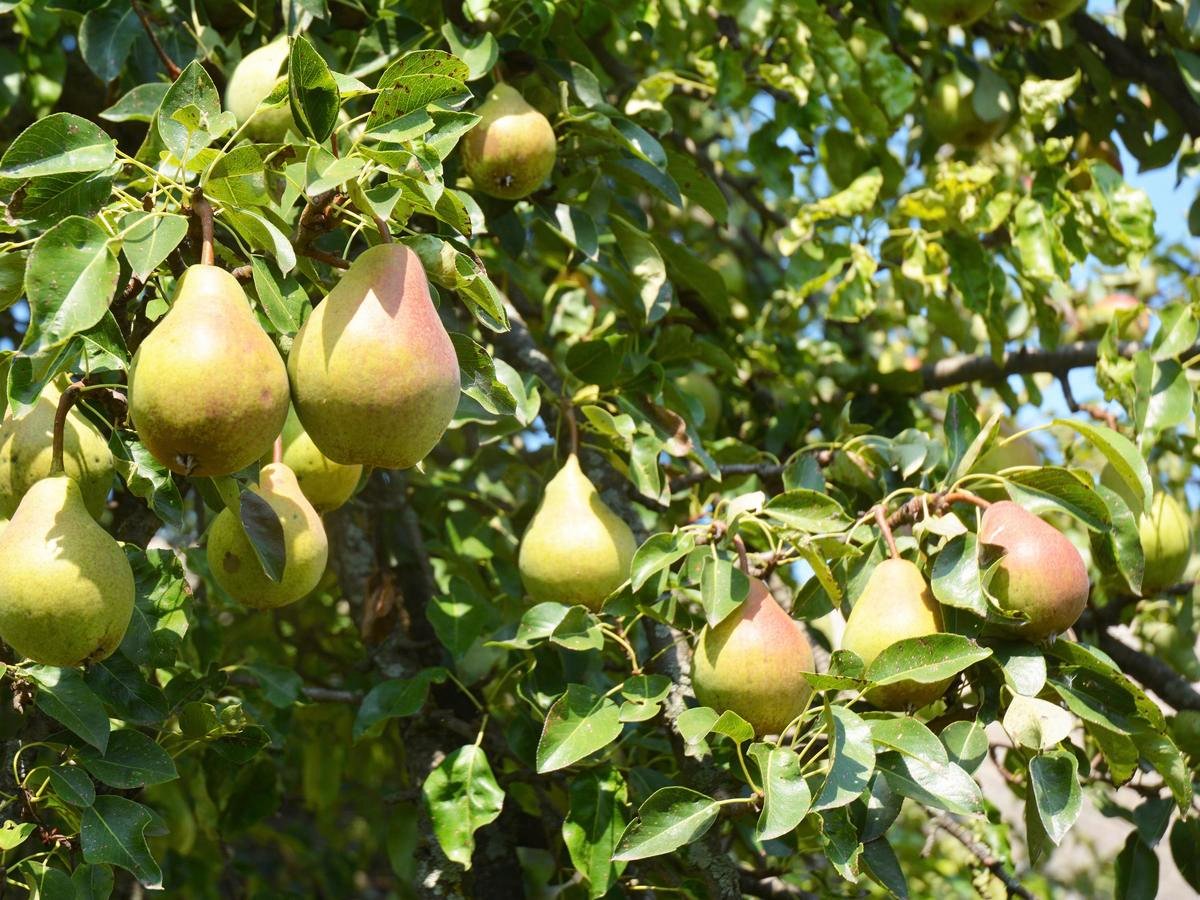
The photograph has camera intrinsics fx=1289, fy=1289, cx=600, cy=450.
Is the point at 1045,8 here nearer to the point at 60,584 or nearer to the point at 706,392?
the point at 706,392

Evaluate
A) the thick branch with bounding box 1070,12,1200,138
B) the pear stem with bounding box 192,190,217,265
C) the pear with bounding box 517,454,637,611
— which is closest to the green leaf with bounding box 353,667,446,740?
the pear with bounding box 517,454,637,611

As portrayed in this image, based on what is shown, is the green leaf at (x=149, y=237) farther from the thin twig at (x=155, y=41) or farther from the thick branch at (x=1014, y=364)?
the thick branch at (x=1014, y=364)

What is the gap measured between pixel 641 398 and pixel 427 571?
0.55 meters

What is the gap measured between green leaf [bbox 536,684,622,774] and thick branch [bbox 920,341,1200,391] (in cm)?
136

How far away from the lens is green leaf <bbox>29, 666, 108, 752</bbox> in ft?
4.56

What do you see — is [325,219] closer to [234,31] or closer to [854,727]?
[854,727]

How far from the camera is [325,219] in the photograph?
1.27 m

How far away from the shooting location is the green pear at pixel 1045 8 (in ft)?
7.84

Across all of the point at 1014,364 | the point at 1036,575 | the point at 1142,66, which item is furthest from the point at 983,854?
the point at 1142,66

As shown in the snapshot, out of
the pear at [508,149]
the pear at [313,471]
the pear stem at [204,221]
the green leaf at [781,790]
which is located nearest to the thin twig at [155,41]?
the pear at [508,149]

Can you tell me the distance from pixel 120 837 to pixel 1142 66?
2452 mm

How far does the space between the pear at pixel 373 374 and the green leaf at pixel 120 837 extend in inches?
22.5

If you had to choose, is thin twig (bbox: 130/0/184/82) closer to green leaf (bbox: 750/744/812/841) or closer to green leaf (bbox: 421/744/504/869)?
green leaf (bbox: 421/744/504/869)

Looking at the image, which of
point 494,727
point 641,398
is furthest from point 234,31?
point 494,727
